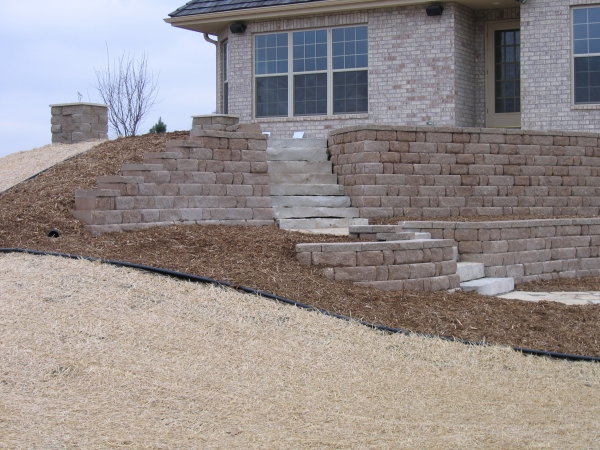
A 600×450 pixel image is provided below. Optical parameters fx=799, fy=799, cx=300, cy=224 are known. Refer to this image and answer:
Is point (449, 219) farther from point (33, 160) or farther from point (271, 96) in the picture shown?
point (33, 160)

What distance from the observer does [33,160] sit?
13.5 m

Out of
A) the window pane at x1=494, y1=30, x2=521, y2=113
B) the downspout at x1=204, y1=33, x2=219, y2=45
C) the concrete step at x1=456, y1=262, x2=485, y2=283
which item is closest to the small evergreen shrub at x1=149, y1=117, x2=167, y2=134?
the downspout at x1=204, y1=33, x2=219, y2=45

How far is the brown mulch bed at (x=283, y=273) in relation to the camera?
7.12m

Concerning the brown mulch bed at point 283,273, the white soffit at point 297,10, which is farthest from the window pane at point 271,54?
the brown mulch bed at point 283,273

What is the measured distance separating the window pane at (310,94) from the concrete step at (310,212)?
4.46 meters

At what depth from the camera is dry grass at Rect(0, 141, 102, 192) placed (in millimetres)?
12125

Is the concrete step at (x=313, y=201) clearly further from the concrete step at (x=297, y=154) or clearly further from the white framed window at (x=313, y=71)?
the white framed window at (x=313, y=71)

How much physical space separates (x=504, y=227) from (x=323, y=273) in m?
3.39

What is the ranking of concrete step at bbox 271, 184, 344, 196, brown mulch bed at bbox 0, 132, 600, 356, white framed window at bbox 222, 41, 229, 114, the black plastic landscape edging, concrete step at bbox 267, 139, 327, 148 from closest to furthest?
the black plastic landscape edging → brown mulch bed at bbox 0, 132, 600, 356 → concrete step at bbox 271, 184, 344, 196 → concrete step at bbox 267, 139, 327, 148 → white framed window at bbox 222, 41, 229, 114

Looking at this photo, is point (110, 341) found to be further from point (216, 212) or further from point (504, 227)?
point (504, 227)

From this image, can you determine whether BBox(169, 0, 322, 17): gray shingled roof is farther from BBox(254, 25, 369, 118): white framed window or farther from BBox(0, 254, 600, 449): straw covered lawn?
BBox(0, 254, 600, 449): straw covered lawn

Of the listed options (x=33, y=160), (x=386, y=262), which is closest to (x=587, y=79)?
(x=386, y=262)

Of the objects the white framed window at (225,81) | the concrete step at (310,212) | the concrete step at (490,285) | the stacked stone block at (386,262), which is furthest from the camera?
Answer: the white framed window at (225,81)

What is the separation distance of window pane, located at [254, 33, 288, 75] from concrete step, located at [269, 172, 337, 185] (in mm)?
4311
